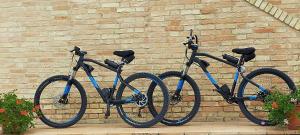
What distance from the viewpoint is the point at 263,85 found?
24.7 ft

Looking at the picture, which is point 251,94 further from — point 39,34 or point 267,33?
point 39,34

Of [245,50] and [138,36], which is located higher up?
[138,36]

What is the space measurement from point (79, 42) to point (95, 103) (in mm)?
960

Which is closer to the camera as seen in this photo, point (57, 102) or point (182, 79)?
point (182, 79)

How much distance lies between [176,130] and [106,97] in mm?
1246

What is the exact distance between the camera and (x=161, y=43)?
7.88 meters

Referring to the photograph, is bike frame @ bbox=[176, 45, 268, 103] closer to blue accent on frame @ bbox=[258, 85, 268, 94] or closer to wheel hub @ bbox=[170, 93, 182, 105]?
wheel hub @ bbox=[170, 93, 182, 105]

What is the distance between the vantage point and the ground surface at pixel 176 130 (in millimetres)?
6598

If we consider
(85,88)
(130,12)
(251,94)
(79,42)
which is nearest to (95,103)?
(85,88)

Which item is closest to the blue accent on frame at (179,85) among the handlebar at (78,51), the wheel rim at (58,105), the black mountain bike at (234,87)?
the black mountain bike at (234,87)

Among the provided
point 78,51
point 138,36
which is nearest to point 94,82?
point 78,51

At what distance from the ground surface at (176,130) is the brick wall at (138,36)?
0.43 meters

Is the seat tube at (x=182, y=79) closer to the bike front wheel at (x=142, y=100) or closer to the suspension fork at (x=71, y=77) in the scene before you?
the bike front wheel at (x=142, y=100)

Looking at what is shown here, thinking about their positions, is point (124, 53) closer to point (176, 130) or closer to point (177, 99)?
point (177, 99)
